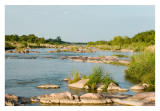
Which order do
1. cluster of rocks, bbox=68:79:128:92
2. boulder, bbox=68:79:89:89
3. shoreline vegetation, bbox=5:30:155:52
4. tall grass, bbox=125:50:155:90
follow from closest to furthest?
cluster of rocks, bbox=68:79:128:92, boulder, bbox=68:79:89:89, tall grass, bbox=125:50:155:90, shoreline vegetation, bbox=5:30:155:52

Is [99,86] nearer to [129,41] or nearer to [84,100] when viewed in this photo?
[84,100]

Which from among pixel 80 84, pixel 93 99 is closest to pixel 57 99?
pixel 93 99

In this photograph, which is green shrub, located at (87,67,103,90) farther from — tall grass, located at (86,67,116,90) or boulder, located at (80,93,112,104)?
boulder, located at (80,93,112,104)

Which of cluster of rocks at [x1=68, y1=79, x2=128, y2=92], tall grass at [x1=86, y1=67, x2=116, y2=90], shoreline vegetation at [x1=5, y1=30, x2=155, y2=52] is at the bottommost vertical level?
cluster of rocks at [x1=68, y1=79, x2=128, y2=92]

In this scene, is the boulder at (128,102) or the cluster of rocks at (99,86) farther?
the cluster of rocks at (99,86)

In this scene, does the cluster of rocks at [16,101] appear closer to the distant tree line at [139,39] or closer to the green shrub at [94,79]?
the green shrub at [94,79]

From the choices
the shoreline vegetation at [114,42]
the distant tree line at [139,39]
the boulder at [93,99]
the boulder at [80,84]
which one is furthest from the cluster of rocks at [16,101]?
the distant tree line at [139,39]

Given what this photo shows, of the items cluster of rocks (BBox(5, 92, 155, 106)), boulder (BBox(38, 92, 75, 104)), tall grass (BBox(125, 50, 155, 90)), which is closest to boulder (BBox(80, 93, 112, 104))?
cluster of rocks (BBox(5, 92, 155, 106))

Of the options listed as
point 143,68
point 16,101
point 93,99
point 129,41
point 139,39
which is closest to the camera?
point 16,101

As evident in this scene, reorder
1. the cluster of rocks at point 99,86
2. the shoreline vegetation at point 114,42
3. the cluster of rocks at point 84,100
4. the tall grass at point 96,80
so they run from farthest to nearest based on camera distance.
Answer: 1. the shoreline vegetation at point 114,42
2. the tall grass at point 96,80
3. the cluster of rocks at point 99,86
4. the cluster of rocks at point 84,100
